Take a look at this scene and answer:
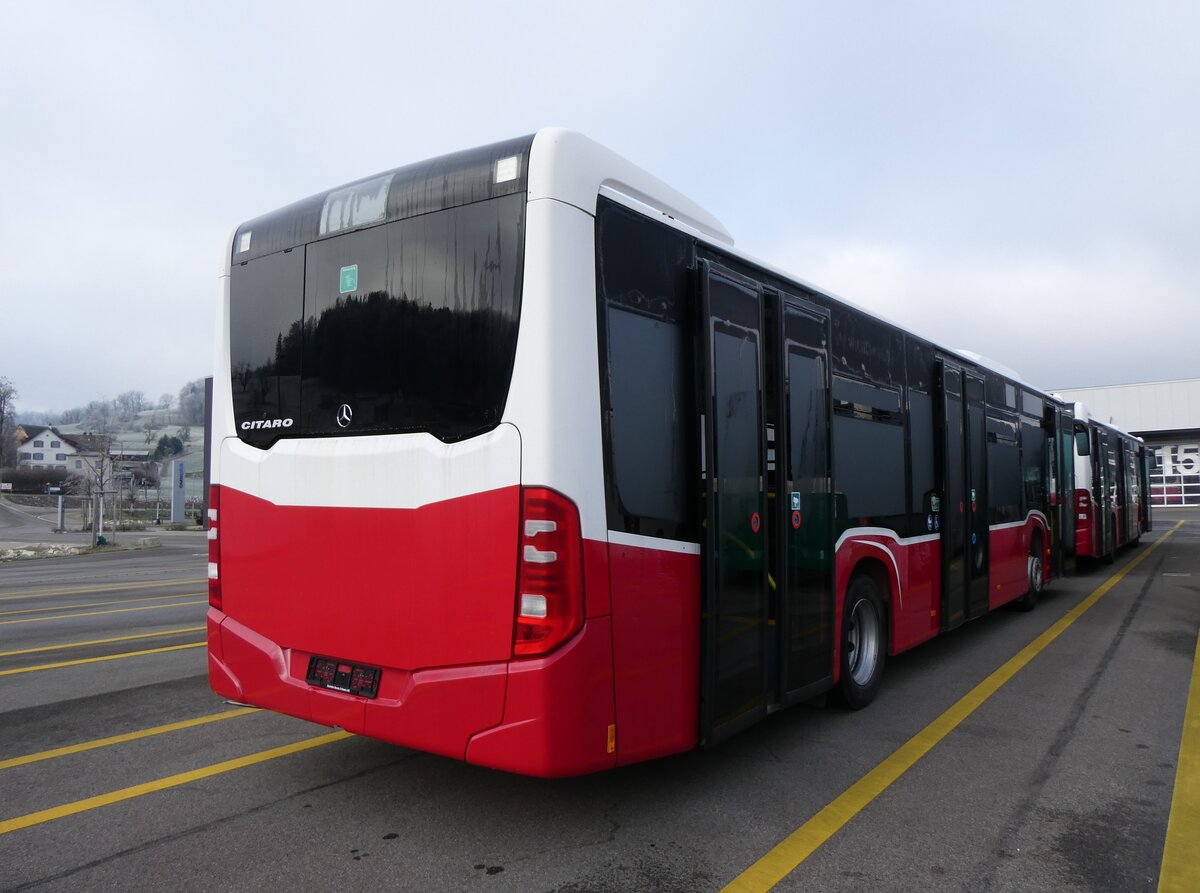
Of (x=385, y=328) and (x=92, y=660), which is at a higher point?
(x=385, y=328)

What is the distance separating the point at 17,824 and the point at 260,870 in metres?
1.52

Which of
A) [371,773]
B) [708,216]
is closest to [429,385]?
[708,216]

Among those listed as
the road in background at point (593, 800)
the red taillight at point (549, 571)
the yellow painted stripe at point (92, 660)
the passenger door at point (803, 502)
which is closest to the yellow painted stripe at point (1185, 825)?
the road in background at point (593, 800)

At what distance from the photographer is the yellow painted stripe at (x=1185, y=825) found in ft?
11.4

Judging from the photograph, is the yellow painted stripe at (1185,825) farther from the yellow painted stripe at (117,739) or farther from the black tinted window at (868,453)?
the yellow painted stripe at (117,739)

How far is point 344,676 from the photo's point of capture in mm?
3957

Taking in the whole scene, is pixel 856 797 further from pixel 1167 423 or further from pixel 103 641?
pixel 1167 423

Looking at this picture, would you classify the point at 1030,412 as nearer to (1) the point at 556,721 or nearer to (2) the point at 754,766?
(2) the point at 754,766

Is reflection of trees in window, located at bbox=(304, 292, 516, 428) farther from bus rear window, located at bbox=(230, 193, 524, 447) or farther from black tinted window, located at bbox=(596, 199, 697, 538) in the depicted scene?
black tinted window, located at bbox=(596, 199, 697, 538)

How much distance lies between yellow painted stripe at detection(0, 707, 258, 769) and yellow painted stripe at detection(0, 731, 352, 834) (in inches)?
13.1

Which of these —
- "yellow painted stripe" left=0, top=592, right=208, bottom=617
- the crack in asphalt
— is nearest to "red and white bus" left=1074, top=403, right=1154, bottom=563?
the crack in asphalt

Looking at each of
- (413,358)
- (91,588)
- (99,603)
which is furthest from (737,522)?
(91,588)

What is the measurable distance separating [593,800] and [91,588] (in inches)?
587

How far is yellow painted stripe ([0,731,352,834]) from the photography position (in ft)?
13.3
